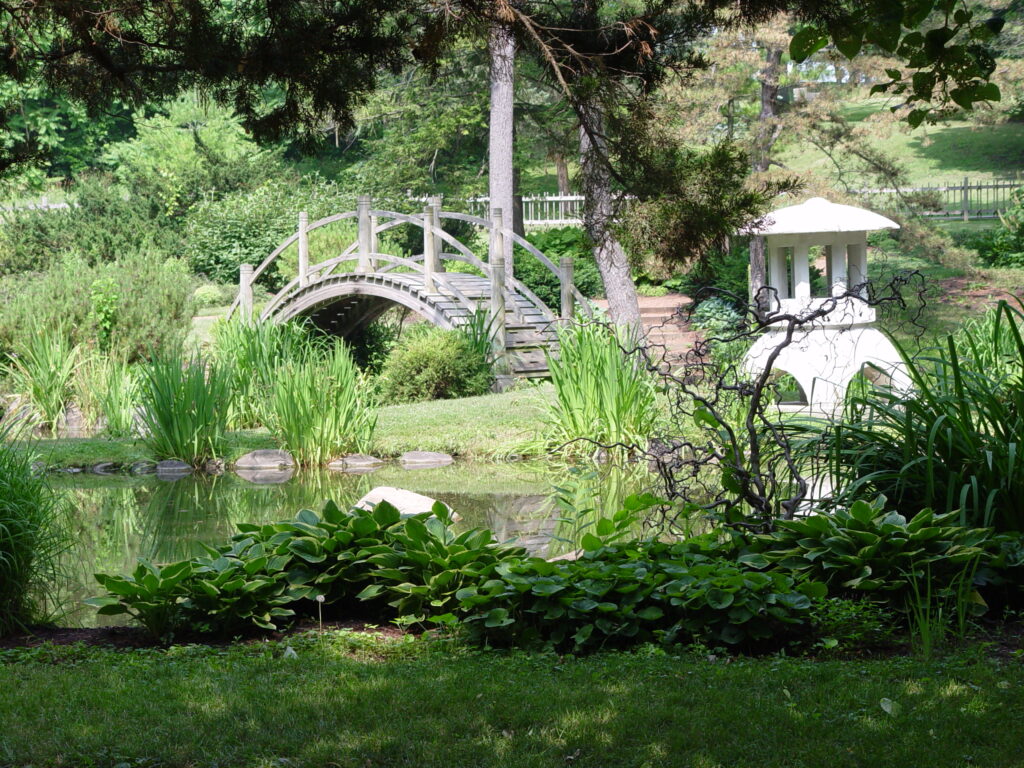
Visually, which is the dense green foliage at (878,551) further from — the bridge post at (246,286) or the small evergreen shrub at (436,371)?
the bridge post at (246,286)

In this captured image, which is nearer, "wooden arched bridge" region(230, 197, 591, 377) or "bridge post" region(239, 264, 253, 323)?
"wooden arched bridge" region(230, 197, 591, 377)

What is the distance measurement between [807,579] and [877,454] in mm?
1291

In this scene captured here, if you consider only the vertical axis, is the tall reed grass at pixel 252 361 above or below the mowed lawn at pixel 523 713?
above

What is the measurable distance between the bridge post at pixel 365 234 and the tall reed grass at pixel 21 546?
40.4ft

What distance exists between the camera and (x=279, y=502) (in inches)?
386

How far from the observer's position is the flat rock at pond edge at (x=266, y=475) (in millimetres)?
10883


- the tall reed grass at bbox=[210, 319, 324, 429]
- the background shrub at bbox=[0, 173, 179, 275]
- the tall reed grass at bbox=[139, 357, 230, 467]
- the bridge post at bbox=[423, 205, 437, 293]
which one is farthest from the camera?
the background shrub at bbox=[0, 173, 179, 275]

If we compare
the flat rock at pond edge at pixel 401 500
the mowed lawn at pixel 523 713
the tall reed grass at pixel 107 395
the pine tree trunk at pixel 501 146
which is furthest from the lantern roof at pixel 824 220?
the mowed lawn at pixel 523 713

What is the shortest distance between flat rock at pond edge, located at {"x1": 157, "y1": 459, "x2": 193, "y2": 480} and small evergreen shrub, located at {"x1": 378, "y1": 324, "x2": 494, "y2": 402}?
14.2 feet

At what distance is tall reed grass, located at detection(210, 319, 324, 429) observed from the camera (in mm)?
13445

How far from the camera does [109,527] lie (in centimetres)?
874

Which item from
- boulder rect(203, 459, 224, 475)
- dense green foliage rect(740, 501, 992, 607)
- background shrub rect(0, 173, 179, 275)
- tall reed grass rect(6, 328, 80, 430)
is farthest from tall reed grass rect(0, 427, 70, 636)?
background shrub rect(0, 173, 179, 275)

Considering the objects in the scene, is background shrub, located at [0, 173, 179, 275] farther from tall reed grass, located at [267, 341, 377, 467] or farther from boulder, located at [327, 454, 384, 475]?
boulder, located at [327, 454, 384, 475]

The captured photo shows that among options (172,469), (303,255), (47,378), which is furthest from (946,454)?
(303,255)
